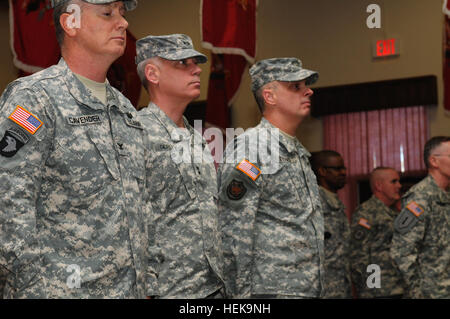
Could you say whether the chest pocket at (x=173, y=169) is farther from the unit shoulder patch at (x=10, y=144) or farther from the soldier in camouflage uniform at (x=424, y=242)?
the soldier in camouflage uniform at (x=424, y=242)

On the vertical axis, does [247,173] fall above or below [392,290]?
above

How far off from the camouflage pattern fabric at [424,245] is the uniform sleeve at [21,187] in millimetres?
2817

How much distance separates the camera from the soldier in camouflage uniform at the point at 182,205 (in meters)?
2.55

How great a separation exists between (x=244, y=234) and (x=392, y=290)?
3265 millimetres

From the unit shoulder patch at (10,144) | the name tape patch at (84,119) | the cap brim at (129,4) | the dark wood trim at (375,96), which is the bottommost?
the dark wood trim at (375,96)

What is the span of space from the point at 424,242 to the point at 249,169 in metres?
1.72

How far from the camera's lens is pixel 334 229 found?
17.5 ft

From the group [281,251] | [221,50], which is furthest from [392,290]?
[281,251]

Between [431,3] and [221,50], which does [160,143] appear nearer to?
[221,50]

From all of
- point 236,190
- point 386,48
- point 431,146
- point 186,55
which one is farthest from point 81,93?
point 386,48

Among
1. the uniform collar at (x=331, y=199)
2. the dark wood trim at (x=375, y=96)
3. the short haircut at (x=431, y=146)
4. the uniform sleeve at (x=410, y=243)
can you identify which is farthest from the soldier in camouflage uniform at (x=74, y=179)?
the dark wood trim at (x=375, y=96)

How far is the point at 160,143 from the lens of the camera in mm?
2684
